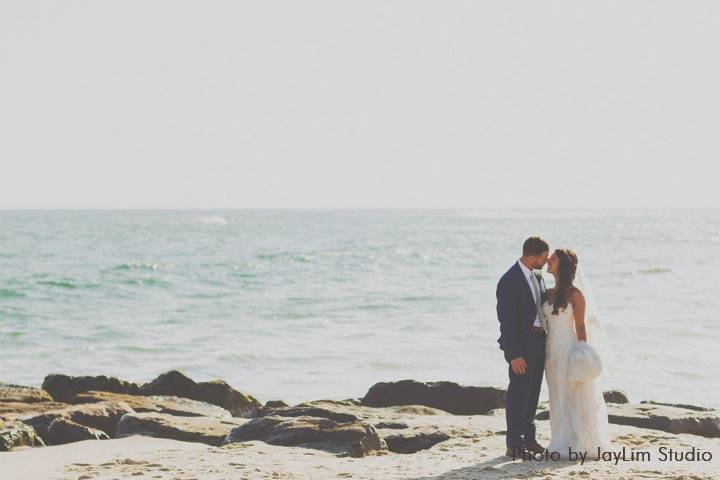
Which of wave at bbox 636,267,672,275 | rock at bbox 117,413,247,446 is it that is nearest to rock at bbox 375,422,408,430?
rock at bbox 117,413,247,446

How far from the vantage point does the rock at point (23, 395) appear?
1127 cm

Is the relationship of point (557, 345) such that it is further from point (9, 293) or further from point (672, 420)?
point (9, 293)

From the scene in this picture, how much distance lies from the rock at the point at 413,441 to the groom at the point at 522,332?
1.15 meters

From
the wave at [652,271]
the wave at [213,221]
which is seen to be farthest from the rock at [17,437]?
the wave at [213,221]

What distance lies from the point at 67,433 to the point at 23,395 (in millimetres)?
2855

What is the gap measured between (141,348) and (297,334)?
3.22 m

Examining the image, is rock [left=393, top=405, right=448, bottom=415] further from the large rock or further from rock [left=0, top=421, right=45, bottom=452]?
rock [left=0, top=421, right=45, bottom=452]

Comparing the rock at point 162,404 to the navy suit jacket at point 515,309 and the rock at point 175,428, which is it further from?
the navy suit jacket at point 515,309

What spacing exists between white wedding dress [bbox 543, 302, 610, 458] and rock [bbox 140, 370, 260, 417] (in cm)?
543

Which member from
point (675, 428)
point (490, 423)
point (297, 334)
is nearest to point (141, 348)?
point (297, 334)

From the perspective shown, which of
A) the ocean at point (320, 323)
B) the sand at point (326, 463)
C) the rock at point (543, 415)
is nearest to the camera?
the sand at point (326, 463)

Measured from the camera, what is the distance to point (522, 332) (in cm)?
711

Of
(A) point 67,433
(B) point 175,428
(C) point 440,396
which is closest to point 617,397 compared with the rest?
(C) point 440,396

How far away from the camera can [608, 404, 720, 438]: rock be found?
8.93 metres
